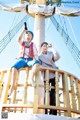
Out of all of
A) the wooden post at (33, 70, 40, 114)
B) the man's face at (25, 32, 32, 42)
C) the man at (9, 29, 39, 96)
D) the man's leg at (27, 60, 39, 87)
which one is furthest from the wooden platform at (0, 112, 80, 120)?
the man's face at (25, 32, 32, 42)

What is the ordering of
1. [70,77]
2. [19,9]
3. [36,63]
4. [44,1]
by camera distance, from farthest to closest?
[44,1], [19,9], [70,77], [36,63]

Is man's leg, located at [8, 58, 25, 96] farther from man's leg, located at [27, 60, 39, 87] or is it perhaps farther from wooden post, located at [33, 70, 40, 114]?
wooden post, located at [33, 70, 40, 114]

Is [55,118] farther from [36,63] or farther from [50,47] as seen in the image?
[50,47]

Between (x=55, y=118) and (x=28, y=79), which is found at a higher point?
(x=28, y=79)

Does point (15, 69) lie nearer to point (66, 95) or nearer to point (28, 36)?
point (28, 36)

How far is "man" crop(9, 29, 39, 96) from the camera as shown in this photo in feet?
13.3

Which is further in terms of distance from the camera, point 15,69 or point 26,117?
point 15,69

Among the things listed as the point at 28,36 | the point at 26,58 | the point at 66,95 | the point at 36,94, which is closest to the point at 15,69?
the point at 26,58

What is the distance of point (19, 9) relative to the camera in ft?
25.4

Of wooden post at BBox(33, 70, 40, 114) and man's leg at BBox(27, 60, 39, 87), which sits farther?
man's leg at BBox(27, 60, 39, 87)

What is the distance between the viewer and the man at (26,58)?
4059 mm

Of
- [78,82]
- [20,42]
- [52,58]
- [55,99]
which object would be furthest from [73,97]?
[20,42]

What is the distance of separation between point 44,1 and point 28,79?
4780 mm

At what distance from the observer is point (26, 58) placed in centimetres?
445
